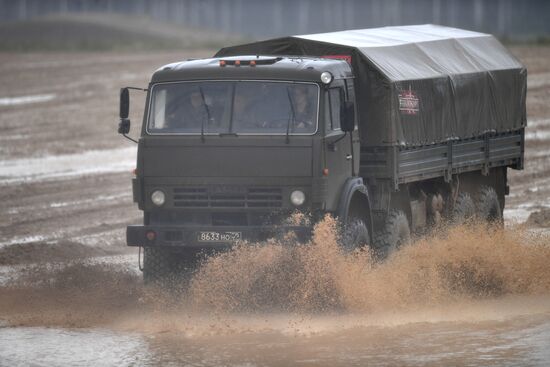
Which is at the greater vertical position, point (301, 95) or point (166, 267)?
point (301, 95)

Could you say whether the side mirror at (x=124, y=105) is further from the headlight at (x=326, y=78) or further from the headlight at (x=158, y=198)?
the headlight at (x=326, y=78)

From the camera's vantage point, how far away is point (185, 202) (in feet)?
43.0

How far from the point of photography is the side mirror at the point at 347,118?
13.0m

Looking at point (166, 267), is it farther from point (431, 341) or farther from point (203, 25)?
point (203, 25)

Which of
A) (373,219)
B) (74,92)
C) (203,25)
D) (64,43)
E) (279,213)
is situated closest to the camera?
(279,213)

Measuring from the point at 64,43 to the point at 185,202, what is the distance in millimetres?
43778

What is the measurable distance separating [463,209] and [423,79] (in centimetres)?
224

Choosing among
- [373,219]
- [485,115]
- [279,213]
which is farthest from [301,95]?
[485,115]

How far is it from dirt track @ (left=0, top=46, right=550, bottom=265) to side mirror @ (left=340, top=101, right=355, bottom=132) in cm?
547

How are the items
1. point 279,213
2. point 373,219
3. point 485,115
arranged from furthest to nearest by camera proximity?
point 485,115, point 373,219, point 279,213

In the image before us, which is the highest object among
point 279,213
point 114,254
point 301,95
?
point 301,95

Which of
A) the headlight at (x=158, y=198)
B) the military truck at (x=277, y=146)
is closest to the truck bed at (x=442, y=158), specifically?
the military truck at (x=277, y=146)

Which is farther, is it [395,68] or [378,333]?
[395,68]

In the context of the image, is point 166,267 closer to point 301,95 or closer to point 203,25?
point 301,95
